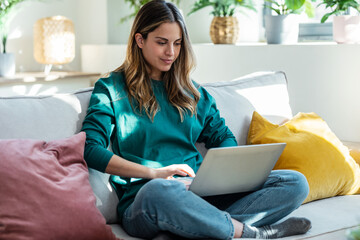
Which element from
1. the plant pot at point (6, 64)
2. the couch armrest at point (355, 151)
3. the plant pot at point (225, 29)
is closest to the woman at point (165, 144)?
the couch armrest at point (355, 151)

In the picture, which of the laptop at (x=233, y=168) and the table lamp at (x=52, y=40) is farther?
the table lamp at (x=52, y=40)

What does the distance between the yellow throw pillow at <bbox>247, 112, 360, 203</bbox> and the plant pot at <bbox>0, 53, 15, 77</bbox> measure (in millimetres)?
2010

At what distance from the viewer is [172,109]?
202cm

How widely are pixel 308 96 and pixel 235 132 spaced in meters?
0.82

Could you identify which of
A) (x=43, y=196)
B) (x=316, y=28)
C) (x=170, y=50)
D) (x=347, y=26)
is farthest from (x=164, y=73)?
(x=316, y=28)

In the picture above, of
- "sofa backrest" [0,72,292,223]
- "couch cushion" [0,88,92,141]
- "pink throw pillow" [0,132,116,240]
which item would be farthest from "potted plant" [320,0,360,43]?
"pink throw pillow" [0,132,116,240]

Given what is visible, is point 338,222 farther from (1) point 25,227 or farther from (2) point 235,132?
(1) point 25,227

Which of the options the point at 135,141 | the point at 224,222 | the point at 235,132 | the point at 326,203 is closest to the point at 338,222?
the point at 326,203

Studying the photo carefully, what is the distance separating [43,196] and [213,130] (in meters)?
0.81

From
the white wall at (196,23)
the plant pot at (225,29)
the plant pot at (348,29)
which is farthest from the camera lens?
the white wall at (196,23)

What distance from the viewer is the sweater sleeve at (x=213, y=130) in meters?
2.12

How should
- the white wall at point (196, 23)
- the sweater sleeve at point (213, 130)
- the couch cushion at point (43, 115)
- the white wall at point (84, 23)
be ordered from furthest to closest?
the white wall at point (84, 23)
the white wall at point (196, 23)
the sweater sleeve at point (213, 130)
the couch cushion at point (43, 115)

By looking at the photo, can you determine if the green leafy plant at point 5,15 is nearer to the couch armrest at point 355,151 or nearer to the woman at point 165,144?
the woman at point 165,144

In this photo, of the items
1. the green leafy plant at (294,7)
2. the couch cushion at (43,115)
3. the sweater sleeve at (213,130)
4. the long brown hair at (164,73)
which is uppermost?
the green leafy plant at (294,7)
